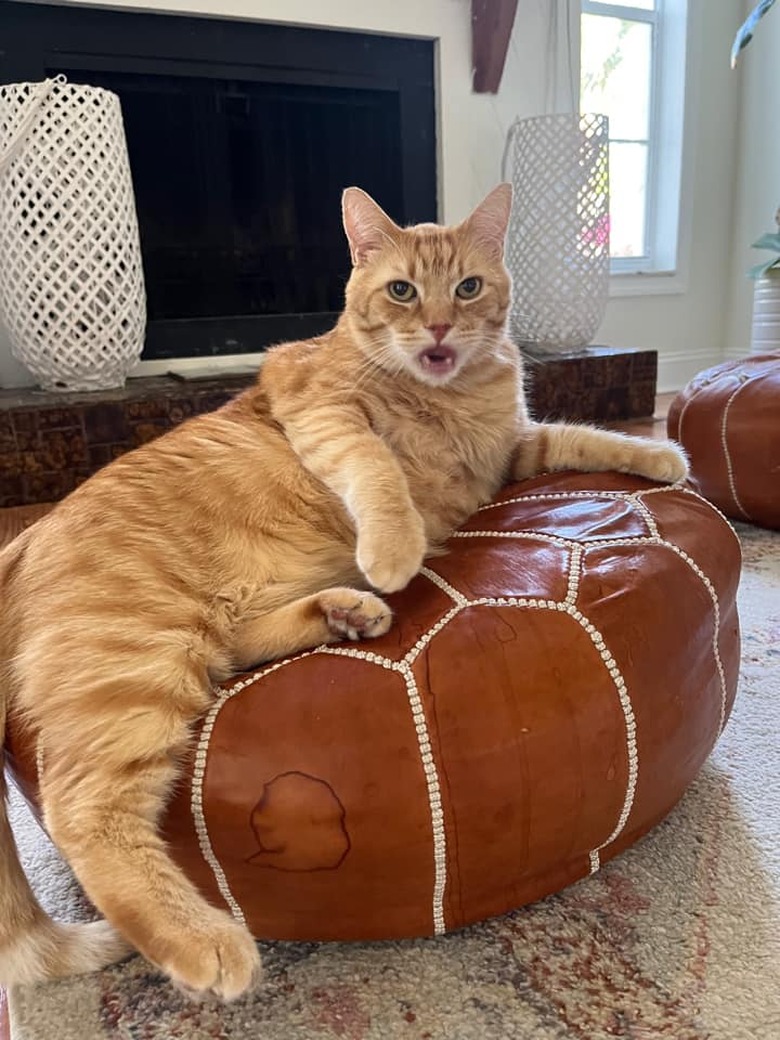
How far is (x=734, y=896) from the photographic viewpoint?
3.11 feet

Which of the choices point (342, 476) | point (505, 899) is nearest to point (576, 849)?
point (505, 899)

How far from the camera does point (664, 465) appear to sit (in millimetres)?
1268

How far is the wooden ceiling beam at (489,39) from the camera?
3.22m

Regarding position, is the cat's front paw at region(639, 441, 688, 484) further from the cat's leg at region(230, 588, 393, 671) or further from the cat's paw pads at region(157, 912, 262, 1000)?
the cat's paw pads at region(157, 912, 262, 1000)

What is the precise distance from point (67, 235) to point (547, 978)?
240 cm

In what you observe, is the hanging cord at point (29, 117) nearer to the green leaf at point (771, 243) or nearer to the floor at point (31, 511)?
the floor at point (31, 511)

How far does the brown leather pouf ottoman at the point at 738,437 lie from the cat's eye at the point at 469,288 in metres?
1.04

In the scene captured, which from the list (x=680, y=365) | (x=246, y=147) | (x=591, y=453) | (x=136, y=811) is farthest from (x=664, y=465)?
(x=680, y=365)

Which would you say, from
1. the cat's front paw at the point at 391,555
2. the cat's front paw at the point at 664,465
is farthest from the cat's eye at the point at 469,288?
the cat's front paw at the point at 391,555

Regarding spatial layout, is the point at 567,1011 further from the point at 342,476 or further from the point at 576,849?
the point at 342,476

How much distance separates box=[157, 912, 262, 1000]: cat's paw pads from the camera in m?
0.71

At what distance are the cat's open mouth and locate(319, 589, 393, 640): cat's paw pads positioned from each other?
449 millimetres

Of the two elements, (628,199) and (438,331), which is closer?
(438,331)

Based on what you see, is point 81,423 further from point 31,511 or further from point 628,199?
point 628,199
